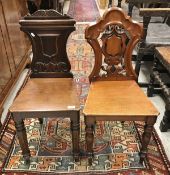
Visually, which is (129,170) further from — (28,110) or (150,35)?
(150,35)

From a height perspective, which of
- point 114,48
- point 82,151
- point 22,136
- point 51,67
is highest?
point 114,48

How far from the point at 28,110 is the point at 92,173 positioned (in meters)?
0.70

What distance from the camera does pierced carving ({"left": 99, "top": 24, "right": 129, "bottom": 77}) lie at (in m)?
1.77

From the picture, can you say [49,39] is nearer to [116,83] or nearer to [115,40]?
[115,40]

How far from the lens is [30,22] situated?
5.82 ft

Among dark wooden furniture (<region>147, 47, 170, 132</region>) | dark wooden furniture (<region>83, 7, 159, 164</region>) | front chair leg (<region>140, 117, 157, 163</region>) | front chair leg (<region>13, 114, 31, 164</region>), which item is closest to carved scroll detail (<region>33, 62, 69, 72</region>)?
dark wooden furniture (<region>83, 7, 159, 164</region>)

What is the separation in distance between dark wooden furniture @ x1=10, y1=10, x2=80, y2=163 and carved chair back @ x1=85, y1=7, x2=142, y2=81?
210 mm

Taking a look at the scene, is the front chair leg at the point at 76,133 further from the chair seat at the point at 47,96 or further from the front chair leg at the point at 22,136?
the front chair leg at the point at 22,136

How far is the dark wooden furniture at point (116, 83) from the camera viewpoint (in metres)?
1.60

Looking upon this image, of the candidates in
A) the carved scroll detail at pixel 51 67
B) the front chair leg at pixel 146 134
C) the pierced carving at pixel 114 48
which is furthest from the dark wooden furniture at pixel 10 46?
the front chair leg at pixel 146 134

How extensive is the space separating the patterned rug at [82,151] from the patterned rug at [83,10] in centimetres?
382

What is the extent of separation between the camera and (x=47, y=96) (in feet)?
5.76

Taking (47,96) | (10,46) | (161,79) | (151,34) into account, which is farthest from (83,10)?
(47,96)

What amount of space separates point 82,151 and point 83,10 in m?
5.31
